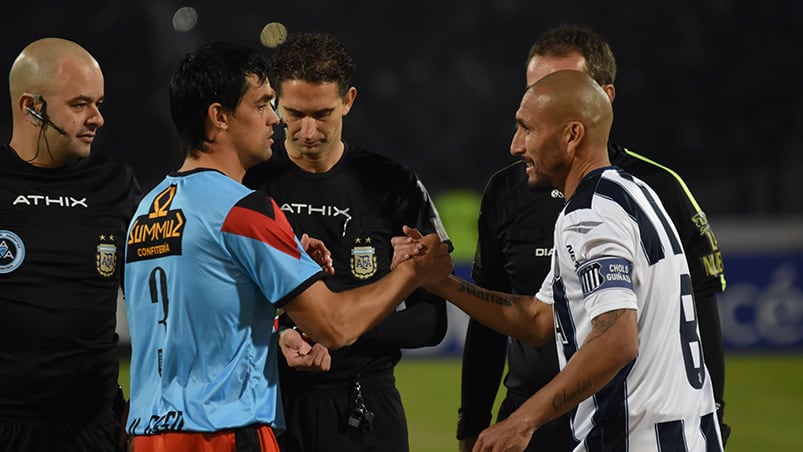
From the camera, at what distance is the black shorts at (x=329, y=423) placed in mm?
3715

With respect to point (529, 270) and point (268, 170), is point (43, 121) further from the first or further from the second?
point (529, 270)

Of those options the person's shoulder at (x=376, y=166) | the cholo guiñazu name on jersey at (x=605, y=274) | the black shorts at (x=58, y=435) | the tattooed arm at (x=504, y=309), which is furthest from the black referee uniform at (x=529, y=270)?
the black shorts at (x=58, y=435)

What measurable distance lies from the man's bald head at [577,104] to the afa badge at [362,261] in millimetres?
943

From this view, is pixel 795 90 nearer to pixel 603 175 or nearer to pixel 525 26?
pixel 525 26

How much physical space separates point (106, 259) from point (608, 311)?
1.94 m

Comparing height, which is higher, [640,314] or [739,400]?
[739,400]

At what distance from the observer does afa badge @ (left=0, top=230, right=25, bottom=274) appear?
367 centimetres

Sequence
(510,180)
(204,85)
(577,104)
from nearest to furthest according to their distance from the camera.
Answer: (204,85), (577,104), (510,180)

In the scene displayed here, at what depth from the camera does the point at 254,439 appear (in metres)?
2.93

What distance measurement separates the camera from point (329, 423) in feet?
12.2

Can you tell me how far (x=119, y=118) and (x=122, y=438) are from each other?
1181 cm

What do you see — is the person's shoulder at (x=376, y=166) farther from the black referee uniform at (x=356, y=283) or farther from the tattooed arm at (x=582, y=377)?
the tattooed arm at (x=582, y=377)

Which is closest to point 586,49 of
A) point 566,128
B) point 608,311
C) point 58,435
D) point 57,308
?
point 566,128

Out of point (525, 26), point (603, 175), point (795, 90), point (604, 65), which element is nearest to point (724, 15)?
point (795, 90)
